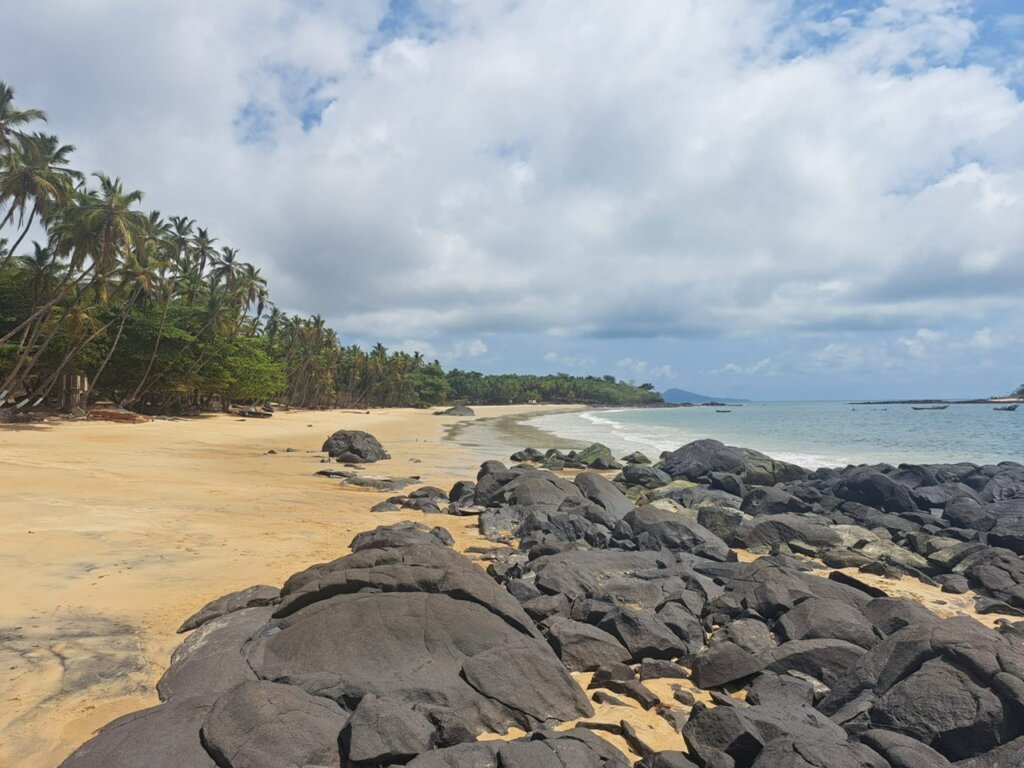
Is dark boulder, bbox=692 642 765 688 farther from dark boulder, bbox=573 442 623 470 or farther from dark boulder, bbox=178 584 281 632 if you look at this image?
dark boulder, bbox=573 442 623 470

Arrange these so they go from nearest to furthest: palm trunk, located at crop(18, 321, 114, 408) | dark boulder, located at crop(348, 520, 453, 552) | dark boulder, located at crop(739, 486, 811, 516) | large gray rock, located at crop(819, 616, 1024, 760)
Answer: large gray rock, located at crop(819, 616, 1024, 760)
dark boulder, located at crop(348, 520, 453, 552)
dark boulder, located at crop(739, 486, 811, 516)
palm trunk, located at crop(18, 321, 114, 408)

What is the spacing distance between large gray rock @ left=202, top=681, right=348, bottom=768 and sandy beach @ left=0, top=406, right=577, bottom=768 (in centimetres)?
127

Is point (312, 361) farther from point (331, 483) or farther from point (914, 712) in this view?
point (914, 712)

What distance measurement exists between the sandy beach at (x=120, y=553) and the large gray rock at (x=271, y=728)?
127cm

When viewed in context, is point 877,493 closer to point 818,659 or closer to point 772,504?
point 772,504

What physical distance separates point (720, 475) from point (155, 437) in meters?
27.7

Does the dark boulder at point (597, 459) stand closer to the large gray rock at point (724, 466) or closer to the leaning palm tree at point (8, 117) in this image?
the large gray rock at point (724, 466)

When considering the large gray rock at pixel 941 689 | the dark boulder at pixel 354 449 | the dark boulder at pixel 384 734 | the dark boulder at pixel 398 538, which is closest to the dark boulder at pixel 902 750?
the large gray rock at pixel 941 689

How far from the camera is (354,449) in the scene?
91.5 feet

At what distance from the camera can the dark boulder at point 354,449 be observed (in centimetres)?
2720

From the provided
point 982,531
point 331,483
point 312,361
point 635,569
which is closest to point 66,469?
point 331,483

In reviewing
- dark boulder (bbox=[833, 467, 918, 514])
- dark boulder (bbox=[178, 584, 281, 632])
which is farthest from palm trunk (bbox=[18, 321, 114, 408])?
dark boulder (bbox=[833, 467, 918, 514])

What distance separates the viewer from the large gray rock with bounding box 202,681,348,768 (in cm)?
456

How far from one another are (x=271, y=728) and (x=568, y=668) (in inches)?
129
